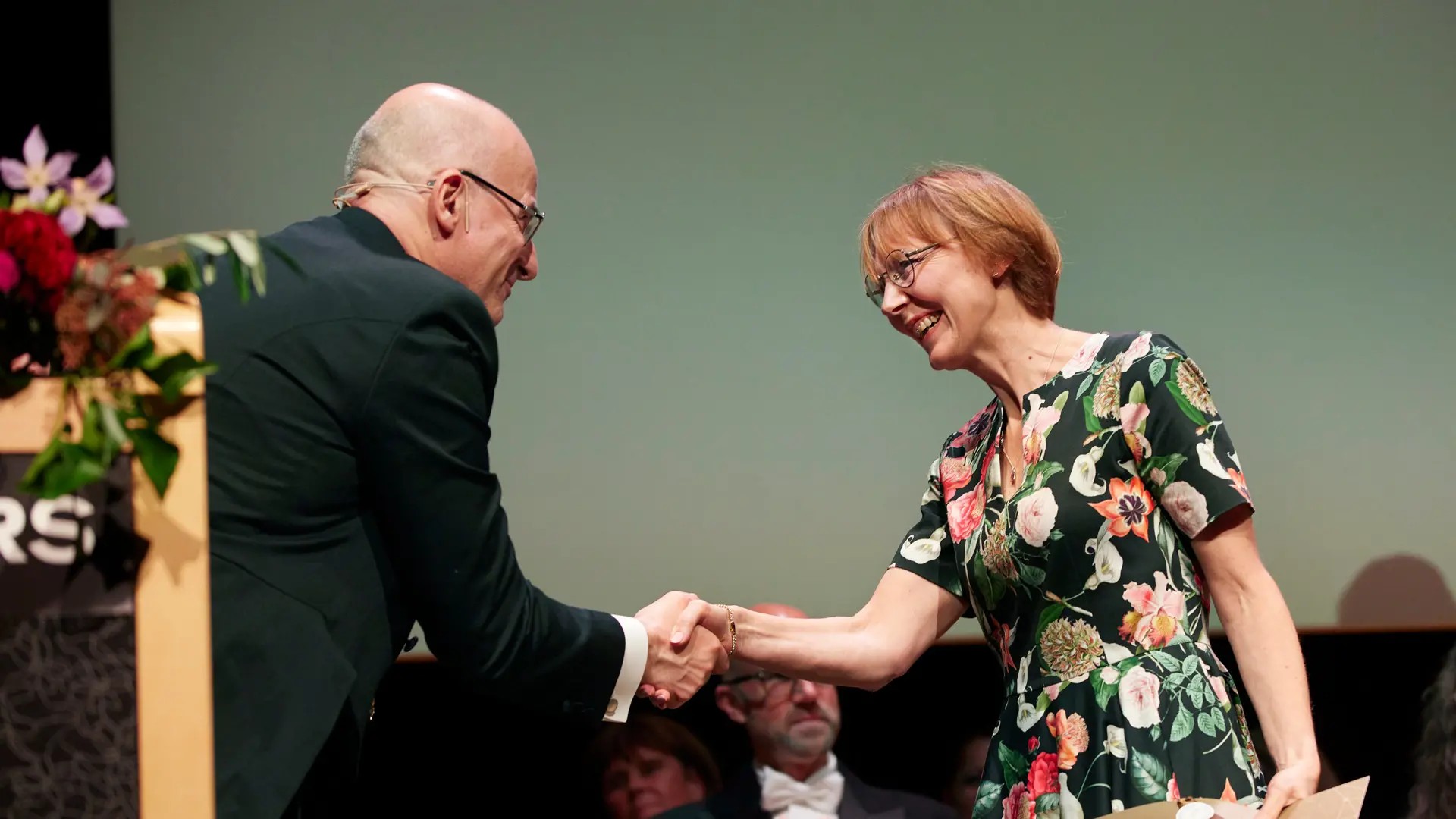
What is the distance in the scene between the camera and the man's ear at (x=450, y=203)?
5.99 feet

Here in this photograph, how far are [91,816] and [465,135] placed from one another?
1058 mm

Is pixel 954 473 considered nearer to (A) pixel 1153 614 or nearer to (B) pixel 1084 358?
(B) pixel 1084 358

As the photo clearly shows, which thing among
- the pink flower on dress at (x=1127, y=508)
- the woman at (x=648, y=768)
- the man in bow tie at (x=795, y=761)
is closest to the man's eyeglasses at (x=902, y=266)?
the pink flower on dress at (x=1127, y=508)

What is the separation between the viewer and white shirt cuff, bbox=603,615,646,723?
1.87m

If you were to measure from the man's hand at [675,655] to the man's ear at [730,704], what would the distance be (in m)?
0.66

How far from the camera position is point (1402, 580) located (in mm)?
3254

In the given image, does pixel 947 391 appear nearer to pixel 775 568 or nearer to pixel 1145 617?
pixel 775 568

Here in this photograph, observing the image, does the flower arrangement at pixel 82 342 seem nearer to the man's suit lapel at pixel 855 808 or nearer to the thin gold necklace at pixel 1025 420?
the thin gold necklace at pixel 1025 420

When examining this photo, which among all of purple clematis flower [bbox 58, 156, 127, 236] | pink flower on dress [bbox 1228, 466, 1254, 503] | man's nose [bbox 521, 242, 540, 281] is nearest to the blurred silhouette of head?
man's nose [bbox 521, 242, 540, 281]

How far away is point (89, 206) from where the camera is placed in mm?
1144

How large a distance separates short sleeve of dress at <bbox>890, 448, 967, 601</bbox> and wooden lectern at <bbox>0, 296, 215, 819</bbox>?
1361 millimetres

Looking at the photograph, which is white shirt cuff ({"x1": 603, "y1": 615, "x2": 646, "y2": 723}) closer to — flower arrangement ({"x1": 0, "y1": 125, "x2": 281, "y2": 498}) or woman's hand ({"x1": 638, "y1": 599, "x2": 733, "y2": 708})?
woman's hand ({"x1": 638, "y1": 599, "x2": 733, "y2": 708})

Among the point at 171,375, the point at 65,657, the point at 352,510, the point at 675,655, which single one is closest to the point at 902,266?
the point at 675,655

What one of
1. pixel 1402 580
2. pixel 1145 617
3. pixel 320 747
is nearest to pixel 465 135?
pixel 320 747
